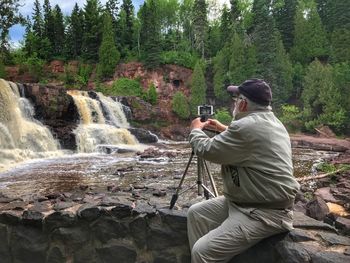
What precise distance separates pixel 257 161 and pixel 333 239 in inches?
33.3

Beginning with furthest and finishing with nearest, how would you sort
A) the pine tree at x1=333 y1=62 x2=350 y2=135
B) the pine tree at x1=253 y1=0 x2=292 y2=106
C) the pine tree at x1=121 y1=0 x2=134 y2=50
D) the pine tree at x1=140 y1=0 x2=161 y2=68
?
the pine tree at x1=121 y1=0 x2=134 y2=50 → the pine tree at x1=140 y1=0 x2=161 y2=68 → the pine tree at x1=253 y1=0 x2=292 y2=106 → the pine tree at x1=333 y1=62 x2=350 y2=135

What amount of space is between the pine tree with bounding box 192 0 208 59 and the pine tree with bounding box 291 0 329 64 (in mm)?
9898

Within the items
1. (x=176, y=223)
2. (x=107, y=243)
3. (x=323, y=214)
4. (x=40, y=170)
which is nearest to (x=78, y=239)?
(x=107, y=243)

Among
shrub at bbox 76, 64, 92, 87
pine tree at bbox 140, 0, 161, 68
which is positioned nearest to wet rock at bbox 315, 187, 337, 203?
pine tree at bbox 140, 0, 161, 68

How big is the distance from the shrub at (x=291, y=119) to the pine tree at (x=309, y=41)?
39.5 ft

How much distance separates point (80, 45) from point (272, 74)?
2047 cm

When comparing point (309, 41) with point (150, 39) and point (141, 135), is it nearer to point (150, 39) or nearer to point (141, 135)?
point (150, 39)

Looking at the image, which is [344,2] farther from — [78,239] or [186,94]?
[78,239]

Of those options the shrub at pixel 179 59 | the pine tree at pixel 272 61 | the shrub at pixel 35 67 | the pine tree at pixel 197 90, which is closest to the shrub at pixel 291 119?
the pine tree at pixel 272 61

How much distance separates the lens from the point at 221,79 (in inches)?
1363

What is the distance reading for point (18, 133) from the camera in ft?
57.9

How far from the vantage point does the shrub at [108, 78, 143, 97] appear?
110 feet

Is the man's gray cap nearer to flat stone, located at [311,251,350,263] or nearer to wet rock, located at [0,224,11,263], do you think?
flat stone, located at [311,251,350,263]

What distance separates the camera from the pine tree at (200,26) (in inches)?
1654
